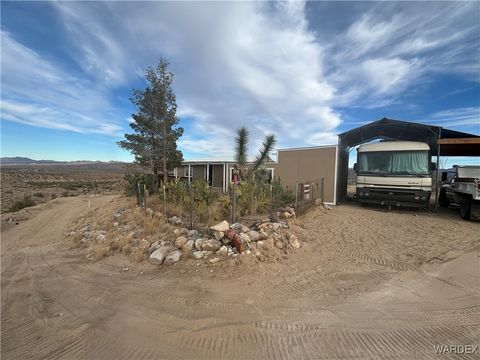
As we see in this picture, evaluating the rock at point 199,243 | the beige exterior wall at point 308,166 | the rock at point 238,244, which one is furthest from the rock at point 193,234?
the beige exterior wall at point 308,166

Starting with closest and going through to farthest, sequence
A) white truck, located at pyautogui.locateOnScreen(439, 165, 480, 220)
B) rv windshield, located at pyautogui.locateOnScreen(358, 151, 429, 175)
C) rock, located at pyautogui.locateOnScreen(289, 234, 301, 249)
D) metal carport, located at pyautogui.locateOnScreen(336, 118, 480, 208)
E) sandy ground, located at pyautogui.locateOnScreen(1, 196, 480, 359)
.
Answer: sandy ground, located at pyautogui.locateOnScreen(1, 196, 480, 359), rock, located at pyautogui.locateOnScreen(289, 234, 301, 249), white truck, located at pyautogui.locateOnScreen(439, 165, 480, 220), rv windshield, located at pyautogui.locateOnScreen(358, 151, 429, 175), metal carport, located at pyautogui.locateOnScreen(336, 118, 480, 208)

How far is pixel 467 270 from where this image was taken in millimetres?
4883

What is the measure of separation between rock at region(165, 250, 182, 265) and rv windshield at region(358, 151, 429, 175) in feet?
30.0

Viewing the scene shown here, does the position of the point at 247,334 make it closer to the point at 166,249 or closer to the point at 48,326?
the point at 48,326

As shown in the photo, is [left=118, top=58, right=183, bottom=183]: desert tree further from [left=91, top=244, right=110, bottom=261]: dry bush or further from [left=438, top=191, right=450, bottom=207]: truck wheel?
[left=438, top=191, right=450, bottom=207]: truck wheel

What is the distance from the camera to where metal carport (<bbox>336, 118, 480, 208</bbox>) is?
37.0 ft

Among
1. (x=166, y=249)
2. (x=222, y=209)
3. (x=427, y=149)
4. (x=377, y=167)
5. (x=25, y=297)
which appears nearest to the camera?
(x=25, y=297)

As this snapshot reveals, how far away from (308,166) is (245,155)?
4008 mm

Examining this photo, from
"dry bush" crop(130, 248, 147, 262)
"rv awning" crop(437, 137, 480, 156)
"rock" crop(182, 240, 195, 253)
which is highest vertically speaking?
"rv awning" crop(437, 137, 480, 156)

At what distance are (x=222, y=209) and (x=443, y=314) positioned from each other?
6.20 m

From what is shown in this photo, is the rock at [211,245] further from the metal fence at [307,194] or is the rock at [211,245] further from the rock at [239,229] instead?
the metal fence at [307,194]

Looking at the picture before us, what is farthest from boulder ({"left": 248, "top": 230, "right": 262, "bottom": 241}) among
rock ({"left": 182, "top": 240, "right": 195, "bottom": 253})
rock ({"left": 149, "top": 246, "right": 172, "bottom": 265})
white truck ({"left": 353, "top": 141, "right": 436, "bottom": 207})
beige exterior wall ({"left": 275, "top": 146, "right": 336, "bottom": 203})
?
beige exterior wall ({"left": 275, "top": 146, "right": 336, "bottom": 203})

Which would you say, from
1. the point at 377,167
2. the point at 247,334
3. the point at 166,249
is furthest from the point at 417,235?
the point at 166,249

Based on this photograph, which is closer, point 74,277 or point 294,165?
point 74,277
